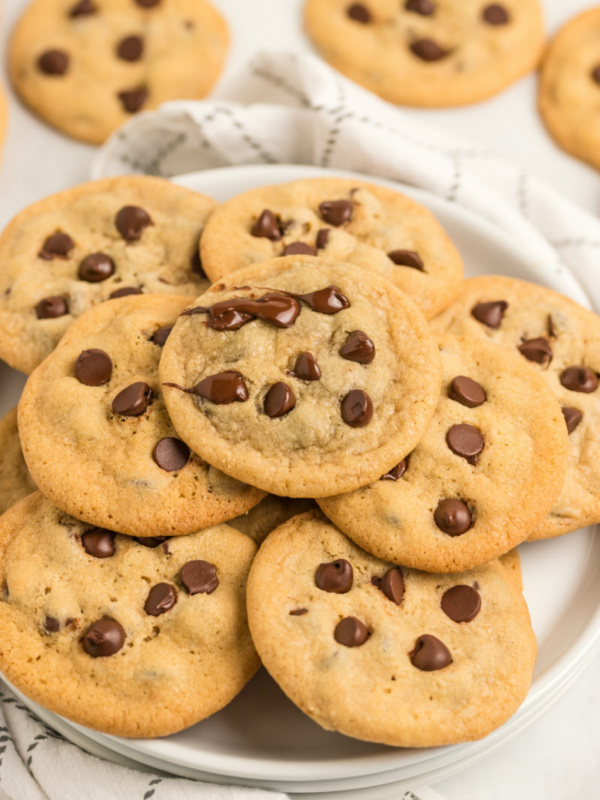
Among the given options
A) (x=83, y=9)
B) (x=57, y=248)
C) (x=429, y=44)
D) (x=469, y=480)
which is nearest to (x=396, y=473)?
(x=469, y=480)

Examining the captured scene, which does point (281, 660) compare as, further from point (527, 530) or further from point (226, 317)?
point (226, 317)

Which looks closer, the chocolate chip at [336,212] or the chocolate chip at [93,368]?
the chocolate chip at [93,368]

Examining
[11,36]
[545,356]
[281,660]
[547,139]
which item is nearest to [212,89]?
[11,36]

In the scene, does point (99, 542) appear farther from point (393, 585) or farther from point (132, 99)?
point (132, 99)

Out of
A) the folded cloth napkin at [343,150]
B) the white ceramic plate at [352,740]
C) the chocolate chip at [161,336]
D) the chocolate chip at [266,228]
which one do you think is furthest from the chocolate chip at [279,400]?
the folded cloth napkin at [343,150]

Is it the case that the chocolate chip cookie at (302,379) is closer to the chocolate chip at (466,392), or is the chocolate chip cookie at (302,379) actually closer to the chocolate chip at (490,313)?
the chocolate chip at (466,392)

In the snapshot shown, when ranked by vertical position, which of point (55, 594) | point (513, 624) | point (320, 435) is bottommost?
point (513, 624)
